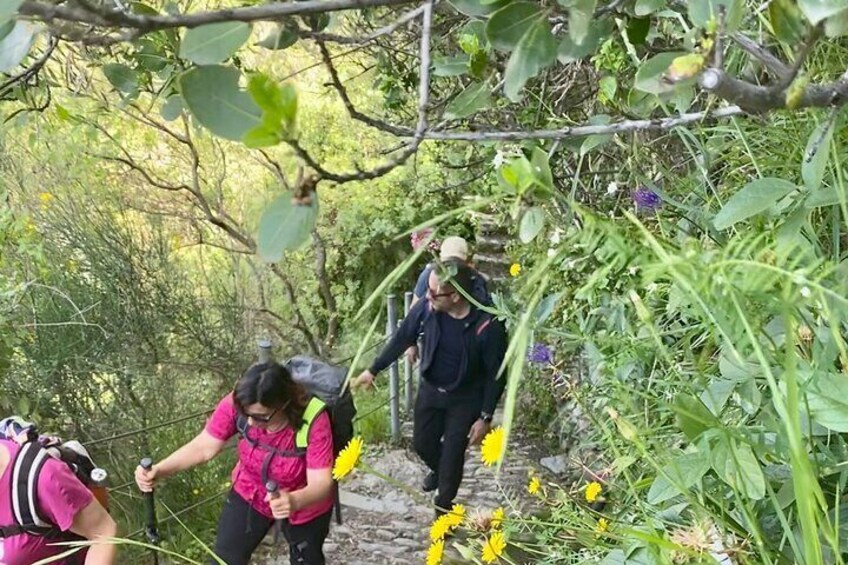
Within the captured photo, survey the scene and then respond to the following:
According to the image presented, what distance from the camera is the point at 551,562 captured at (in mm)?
1810

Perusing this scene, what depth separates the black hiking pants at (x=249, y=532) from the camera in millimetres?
3545

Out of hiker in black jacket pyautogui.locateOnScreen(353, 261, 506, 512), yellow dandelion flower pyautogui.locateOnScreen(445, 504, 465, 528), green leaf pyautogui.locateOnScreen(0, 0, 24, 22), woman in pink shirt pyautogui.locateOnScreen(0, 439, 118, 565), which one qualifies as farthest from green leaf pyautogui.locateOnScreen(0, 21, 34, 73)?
hiker in black jacket pyautogui.locateOnScreen(353, 261, 506, 512)

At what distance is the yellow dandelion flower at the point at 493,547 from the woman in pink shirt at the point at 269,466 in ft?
5.34

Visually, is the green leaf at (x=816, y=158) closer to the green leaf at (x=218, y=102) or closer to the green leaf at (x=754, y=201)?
the green leaf at (x=754, y=201)

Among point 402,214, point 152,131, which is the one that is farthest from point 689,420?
point 402,214

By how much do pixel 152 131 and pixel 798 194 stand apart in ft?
22.8

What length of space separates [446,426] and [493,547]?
2.98 m

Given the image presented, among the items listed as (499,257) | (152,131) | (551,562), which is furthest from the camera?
(499,257)

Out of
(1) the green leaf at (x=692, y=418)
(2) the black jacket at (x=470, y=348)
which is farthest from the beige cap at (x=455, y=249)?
(1) the green leaf at (x=692, y=418)

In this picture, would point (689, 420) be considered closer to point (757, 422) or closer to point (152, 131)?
point (757, 422)

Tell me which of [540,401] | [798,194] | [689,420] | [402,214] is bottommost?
[540,401]

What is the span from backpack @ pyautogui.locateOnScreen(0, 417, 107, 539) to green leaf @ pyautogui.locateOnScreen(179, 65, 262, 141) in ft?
7.06

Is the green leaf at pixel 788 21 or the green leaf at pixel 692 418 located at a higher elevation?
the green leaf at pixel 788 21

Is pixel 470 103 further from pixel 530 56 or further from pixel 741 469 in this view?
pixel 741 469
